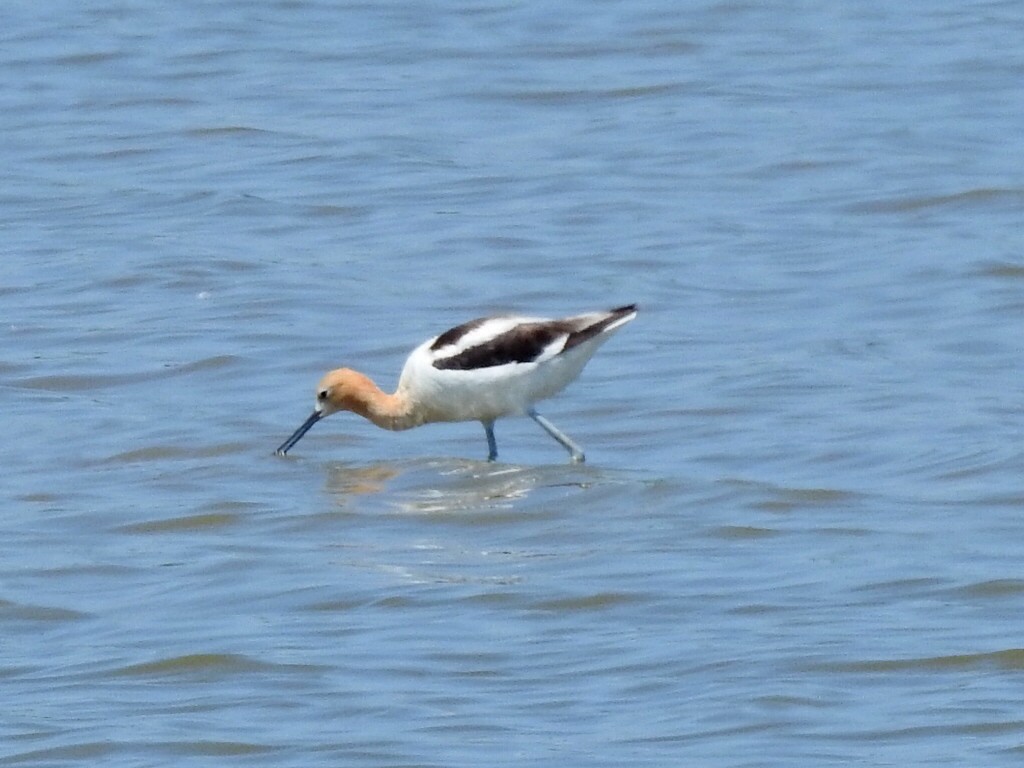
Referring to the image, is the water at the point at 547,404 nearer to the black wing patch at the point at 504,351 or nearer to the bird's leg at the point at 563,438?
the bird's leg at the point at 563,438

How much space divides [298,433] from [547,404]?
137cm

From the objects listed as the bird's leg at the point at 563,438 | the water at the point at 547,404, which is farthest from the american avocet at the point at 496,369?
the water at the point at 547,404

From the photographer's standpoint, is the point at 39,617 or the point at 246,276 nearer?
the point at 39,617

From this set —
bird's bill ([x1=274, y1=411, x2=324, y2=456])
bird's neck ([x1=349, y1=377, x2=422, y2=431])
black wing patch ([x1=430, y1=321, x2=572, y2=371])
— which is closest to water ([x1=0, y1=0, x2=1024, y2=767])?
bird's bill ([x1=274, y1=411, x2=324, y2=456])

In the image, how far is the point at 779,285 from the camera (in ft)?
43.9

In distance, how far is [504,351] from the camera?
10805 millimetres

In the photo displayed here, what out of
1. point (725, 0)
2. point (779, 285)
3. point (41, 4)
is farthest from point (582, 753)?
point (41, 4)

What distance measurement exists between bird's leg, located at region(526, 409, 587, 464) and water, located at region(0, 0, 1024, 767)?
0.09 meters

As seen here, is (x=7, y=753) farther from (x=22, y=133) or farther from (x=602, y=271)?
(x=22, y=133)

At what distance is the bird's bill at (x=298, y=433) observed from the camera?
36.2ft

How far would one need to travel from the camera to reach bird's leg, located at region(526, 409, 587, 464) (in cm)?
1068

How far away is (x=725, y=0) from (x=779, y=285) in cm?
828

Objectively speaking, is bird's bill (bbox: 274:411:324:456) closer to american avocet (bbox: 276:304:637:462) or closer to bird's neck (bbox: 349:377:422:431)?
american avocet (bbox: 276:304:637:462)

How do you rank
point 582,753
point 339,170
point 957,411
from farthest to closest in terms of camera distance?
point 339,170 < point 957,411 < point 582,753
